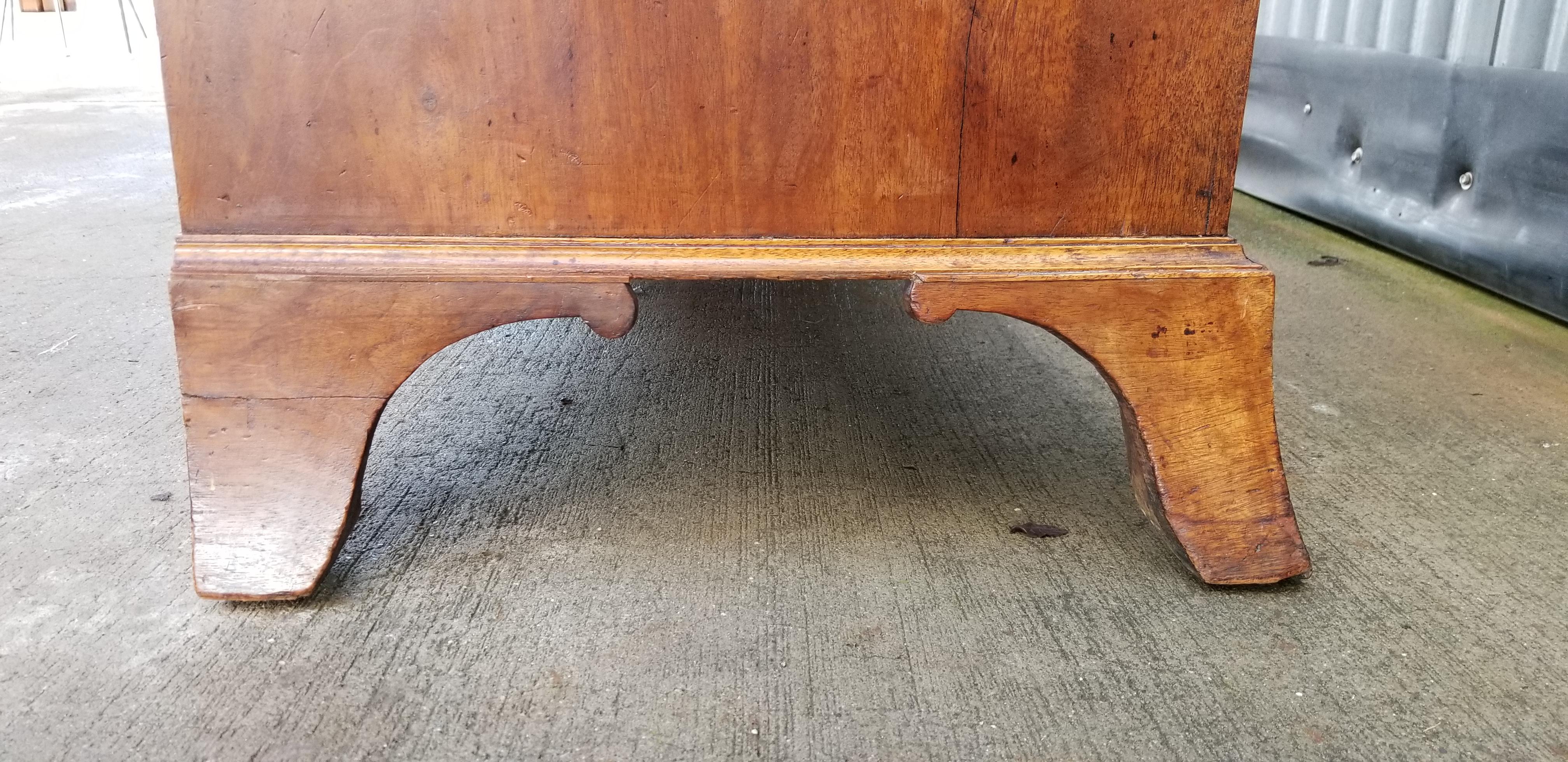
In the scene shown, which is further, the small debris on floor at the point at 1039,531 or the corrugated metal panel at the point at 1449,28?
the corrugated metal panel at the point at 1449,28

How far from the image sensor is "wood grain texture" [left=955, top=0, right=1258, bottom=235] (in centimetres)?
95

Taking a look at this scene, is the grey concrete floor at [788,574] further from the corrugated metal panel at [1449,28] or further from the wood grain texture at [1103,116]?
the corrugated metal panel at [1449,28]

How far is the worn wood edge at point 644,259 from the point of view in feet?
3.18

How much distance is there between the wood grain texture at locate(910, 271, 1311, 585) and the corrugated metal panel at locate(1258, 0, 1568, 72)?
1.36 meters

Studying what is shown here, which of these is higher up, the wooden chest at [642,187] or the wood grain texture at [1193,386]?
the wooden chest at [642,187]

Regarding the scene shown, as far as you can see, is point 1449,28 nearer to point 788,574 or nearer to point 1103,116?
point 1103,116

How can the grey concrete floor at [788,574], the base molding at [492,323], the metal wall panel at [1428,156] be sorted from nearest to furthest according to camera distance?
1. the grey concrete floor at [788,574]
2. the base molding at [492,323]
3. the metal wall panel at [1428,156]

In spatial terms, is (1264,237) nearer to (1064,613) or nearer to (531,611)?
(1064,613)

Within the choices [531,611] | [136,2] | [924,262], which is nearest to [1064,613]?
[924,262]

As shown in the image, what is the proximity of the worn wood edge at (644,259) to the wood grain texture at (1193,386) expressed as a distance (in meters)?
0.02

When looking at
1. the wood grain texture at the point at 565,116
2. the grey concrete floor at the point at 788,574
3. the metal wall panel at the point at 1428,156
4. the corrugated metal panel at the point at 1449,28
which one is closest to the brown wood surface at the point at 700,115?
the wood grain texture at the point at 565,116

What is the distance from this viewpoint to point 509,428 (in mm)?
1455

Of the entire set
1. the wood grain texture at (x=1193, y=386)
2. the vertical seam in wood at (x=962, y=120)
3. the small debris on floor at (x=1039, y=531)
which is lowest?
the small debris on floor at (x=1039, y=531)

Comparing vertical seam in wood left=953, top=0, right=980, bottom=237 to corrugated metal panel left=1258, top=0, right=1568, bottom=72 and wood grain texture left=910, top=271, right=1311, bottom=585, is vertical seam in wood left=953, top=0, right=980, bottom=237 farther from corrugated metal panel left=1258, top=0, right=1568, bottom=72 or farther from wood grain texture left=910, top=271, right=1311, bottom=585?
corrugated metal panel left=1258, top=0, right=1568, bottom=72
